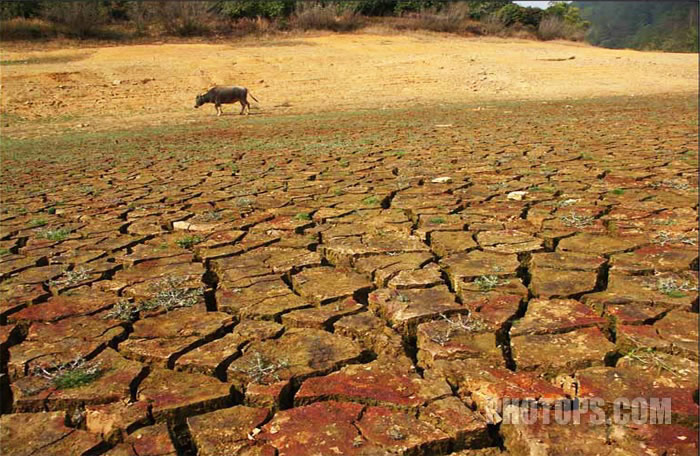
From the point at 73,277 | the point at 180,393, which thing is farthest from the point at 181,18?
the point at 180,393

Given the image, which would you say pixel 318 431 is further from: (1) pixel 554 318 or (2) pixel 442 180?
(2) pixel 442 180

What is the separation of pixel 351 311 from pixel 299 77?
710 inches

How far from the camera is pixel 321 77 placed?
65.4ft

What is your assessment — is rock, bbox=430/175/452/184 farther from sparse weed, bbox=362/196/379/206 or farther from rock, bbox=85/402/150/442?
rock, bbox=85/402/150/442

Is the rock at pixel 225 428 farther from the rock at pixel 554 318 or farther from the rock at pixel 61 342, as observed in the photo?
the rock at pixel 554 318

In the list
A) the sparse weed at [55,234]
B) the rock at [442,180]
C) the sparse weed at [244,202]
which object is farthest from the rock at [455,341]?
the rock at [442,180]

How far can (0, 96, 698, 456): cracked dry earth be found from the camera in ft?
6.32

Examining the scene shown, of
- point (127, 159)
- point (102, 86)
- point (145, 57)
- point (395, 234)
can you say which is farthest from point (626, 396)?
point (145, 57)

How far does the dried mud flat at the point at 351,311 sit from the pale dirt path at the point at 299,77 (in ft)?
35.5

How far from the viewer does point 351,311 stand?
2783 mm

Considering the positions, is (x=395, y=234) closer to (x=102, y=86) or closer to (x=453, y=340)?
(x=453, y=340)

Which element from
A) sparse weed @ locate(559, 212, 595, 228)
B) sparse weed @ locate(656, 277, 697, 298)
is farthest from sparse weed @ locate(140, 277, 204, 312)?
sparse weed @ locate(559, 212, 595, 228)

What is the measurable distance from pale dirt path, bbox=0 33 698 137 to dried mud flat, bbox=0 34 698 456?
426 inches

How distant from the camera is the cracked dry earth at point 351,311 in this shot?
1.93 m
